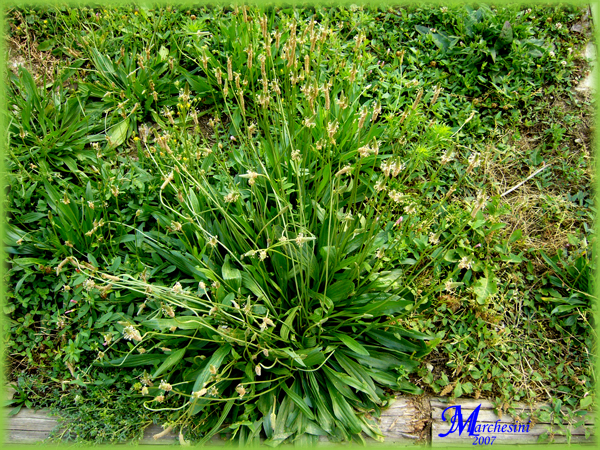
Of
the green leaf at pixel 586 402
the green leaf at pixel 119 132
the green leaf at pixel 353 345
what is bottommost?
the green leaf at pixel 586 402

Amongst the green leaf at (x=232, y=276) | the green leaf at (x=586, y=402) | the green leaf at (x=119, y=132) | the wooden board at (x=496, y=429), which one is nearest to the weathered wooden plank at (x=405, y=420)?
the wooden board at (x=496, y=429)

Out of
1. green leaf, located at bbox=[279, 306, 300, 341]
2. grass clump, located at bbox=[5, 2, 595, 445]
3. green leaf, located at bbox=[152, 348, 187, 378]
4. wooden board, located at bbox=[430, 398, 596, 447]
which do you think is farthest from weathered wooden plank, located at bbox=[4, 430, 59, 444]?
wooden board, located at bbox=[430, 398, 596, 447]

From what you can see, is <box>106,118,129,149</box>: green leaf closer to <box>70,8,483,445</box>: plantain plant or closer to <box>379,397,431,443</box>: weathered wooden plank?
<box>70,8,483,445</box>: plantain plant

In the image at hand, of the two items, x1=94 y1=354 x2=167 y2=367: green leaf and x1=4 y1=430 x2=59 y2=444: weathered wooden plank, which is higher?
x1=94 y1=354 x2=167 y2=367: green leaf

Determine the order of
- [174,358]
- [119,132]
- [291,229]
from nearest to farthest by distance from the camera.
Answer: [174,358]
[291,229]
[119,132]

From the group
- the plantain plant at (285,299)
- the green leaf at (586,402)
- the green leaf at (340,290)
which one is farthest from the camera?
the green leaf at (586,402)

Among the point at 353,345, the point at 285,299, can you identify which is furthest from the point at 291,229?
the point at 353,345

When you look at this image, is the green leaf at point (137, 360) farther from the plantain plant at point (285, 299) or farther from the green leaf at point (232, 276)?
the green leaf at point (232, 276)

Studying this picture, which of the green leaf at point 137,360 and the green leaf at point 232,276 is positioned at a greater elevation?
the green leaf at point 232,276

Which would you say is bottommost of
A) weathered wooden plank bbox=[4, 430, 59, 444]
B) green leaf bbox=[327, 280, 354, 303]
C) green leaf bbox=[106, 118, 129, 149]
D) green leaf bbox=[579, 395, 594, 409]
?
weathered wooden plank bbox=[4, 430, 59, 444]

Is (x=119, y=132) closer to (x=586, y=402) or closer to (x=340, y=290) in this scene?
(x=340, y=290)

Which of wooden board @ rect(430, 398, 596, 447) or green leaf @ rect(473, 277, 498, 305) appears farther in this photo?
green leaf @ rect(473, 277, 498, 305)

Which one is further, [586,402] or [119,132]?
[119,132]

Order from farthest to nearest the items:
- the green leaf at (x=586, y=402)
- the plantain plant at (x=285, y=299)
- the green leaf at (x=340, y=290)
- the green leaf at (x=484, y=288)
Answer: the green leaf at (x=484, y=288), the green leaf at (x=586, y=402), the green leaf at (x=340, y=290), the plantain plant at (x=285, y=299)
